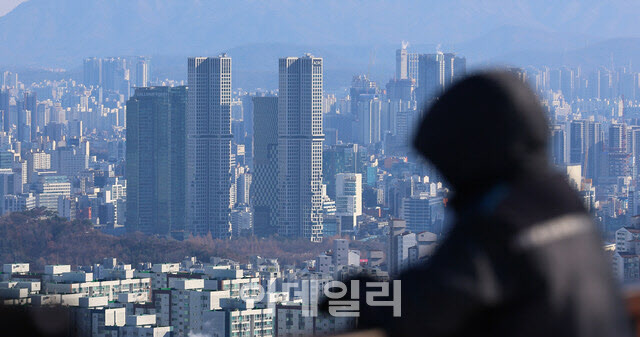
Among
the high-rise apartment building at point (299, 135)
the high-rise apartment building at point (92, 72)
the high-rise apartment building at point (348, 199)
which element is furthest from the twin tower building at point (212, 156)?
the high-rise apartment building at point (92, 72)

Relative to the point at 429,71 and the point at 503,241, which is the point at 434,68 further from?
the point at 503,241

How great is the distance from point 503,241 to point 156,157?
47594 millimetres

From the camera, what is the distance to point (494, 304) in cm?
59

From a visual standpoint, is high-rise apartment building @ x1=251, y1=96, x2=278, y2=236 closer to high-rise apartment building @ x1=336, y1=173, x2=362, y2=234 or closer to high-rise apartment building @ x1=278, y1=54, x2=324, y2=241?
high-rise apartment building @ x1=278, y1=54, x2=324, y2=241

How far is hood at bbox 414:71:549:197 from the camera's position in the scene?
615 millimetres

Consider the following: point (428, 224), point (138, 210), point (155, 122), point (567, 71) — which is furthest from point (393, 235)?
point (567, 71)

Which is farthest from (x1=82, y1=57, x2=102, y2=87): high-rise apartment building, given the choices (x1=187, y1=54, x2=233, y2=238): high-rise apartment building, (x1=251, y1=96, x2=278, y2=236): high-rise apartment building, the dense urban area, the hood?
the hood

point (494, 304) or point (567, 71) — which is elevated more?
point (567, 71)

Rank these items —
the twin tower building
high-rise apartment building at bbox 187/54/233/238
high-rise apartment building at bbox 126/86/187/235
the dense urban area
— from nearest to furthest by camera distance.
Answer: the dense urban area, the twin tower building, high-rise apartment building at bbox 187/54/233/238, high-rise apartment building at bbox 126/86/187/235

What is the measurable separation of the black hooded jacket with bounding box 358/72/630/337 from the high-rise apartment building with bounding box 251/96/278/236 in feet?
136

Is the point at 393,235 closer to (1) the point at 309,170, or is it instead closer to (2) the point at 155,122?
(1) the point at 309,170

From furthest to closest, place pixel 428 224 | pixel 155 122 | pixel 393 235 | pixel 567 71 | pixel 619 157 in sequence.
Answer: pixel 567 71 < pixel 155 122 < pixel 619 157 < pixel 428 224 < pixel 393 235

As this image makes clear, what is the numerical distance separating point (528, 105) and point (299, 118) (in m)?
45.7

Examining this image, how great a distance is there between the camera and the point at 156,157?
47719 millimetres
